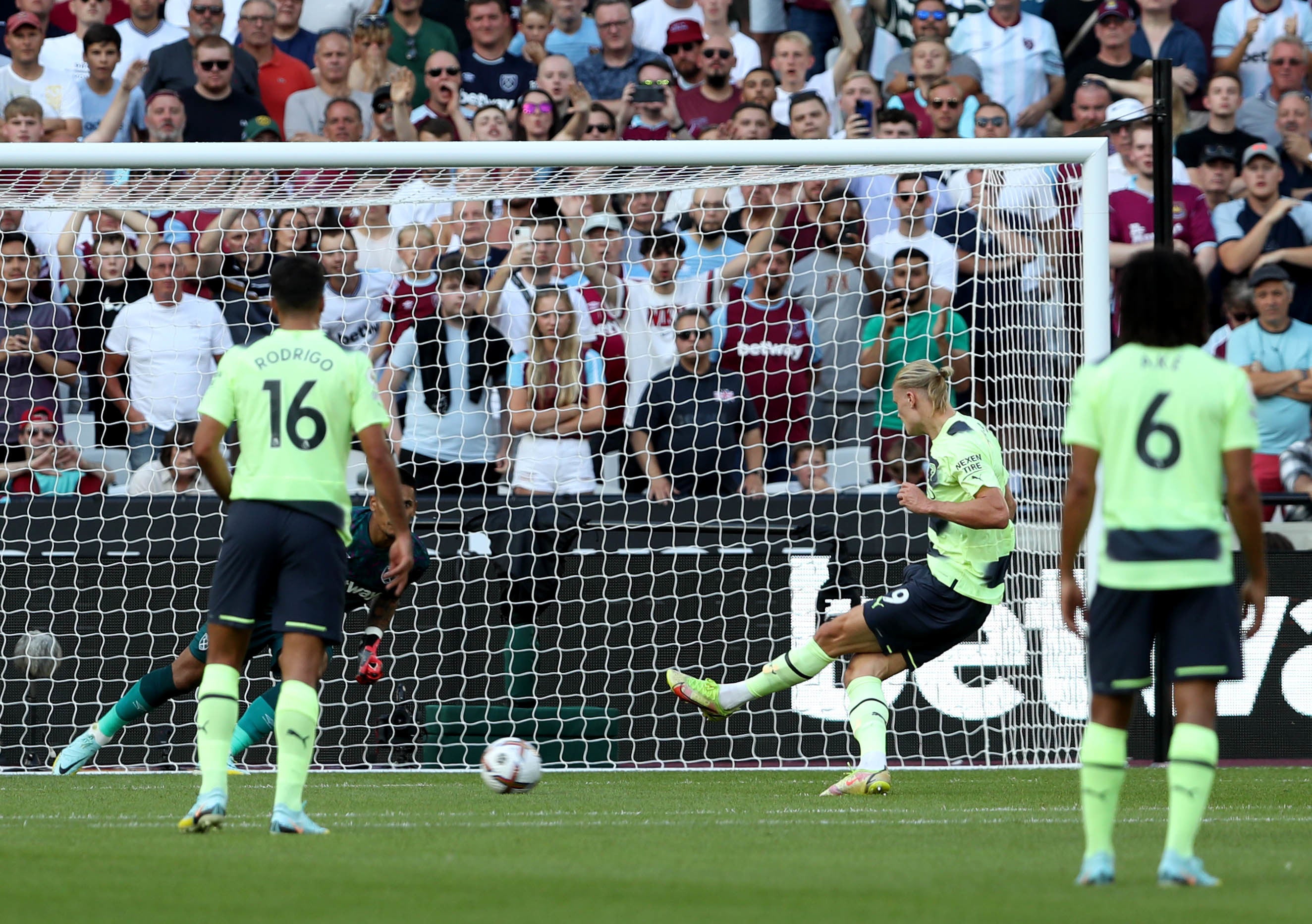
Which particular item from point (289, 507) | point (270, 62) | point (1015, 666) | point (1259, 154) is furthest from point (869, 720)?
point (270, 62)

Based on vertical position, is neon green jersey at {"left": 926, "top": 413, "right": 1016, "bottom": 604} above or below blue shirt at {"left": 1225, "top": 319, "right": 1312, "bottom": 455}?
below

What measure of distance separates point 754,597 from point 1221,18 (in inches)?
284

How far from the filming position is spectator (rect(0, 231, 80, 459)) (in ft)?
35.5

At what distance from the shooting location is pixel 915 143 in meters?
9.52

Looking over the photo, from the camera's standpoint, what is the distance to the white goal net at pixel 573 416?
32.5 ft

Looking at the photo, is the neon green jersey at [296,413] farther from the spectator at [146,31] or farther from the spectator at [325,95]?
the spectator at [146,31]

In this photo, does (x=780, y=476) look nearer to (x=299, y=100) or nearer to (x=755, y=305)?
(x=755, y=305)

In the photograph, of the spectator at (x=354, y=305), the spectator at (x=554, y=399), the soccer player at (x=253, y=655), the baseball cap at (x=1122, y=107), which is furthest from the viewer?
the baseball cap at (x=1122, y=107)

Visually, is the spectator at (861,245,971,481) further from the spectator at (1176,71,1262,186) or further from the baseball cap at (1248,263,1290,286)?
the spectator at (1176,71,1262,186)

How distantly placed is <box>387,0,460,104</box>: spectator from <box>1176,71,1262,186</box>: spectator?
5.64 metres

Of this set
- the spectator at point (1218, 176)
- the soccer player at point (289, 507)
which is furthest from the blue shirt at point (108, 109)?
the spectator at point (1218, 176)

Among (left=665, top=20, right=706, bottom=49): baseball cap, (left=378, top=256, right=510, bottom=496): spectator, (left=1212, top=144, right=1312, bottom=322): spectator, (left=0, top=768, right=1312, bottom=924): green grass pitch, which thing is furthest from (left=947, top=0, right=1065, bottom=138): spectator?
(left=0, top=768, right=1312, bottom=924): green grass pitch

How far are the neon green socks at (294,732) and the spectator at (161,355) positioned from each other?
5370 millimetres

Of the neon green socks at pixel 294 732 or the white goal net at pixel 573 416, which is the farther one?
the white goal net at pixel 573 416
